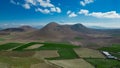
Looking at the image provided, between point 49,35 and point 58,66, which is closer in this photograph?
point 58,66

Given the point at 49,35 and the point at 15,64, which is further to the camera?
the point at 49,35

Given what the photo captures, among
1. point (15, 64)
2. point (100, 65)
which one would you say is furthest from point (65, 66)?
point (15, 64)

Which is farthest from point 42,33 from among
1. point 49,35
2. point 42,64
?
point 42,64

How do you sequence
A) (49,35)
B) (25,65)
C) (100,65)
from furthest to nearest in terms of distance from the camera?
1. (49,35)
2. (100,65)
3. (25,65)

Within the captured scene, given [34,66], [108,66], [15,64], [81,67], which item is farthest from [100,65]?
[15,64]

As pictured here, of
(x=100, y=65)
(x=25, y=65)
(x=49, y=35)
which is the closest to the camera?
(x=25, y=65)

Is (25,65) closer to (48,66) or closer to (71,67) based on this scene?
(48,66)

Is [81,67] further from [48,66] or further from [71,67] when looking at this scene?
[48,66]
